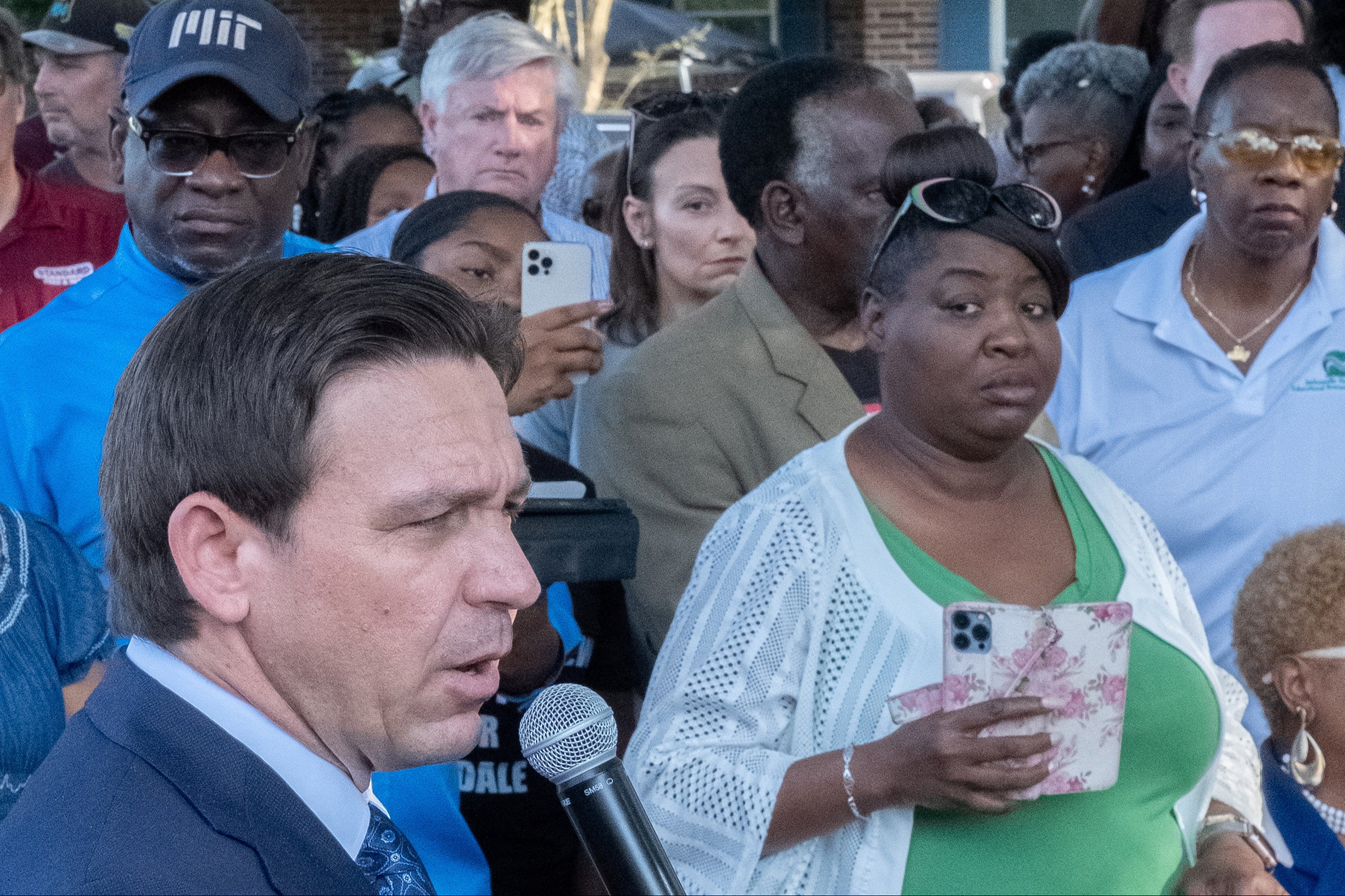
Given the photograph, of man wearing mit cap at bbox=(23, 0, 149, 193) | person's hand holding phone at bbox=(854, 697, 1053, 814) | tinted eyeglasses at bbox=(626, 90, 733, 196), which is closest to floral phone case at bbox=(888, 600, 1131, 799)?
person's hand holding phone at bbox=(854, 697, 1053, 814)

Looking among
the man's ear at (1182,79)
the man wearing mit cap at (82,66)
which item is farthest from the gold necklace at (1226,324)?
the man wearing mit cap at (82,66)

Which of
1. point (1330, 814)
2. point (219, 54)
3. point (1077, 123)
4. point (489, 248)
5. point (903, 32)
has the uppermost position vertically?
point (219, 54)

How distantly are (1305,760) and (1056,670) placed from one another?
3.88 feet

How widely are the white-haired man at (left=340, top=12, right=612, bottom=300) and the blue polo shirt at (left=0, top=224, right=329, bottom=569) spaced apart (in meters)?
1.91

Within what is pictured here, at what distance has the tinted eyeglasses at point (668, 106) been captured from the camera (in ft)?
14.7

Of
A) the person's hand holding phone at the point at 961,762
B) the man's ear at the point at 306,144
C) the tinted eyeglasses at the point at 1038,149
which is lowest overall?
the person's hand holding phone at the point at 961,762

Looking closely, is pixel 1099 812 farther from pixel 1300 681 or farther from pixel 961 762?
pixel 1300 681

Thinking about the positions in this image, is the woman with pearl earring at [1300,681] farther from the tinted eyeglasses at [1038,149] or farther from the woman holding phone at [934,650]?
the tinted eyeglasses at [1038,149]

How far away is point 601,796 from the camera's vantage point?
1.39 m

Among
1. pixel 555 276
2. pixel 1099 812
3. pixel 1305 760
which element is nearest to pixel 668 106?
pixel 555 276

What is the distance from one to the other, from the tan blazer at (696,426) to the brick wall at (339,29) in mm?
12529

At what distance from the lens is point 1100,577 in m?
2.54

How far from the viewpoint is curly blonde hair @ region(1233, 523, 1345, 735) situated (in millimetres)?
3051

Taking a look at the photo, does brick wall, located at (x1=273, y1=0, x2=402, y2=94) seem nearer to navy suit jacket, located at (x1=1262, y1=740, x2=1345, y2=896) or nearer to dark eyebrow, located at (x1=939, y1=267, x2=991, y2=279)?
dark eyebrow, located at (x1=939, y1=267, x2=991, y2=279)
